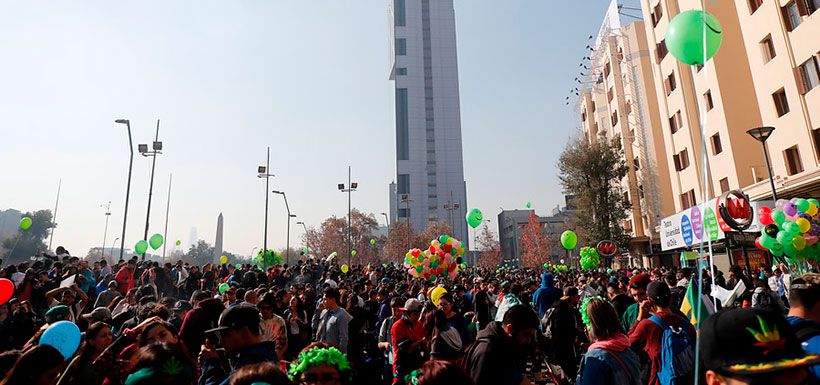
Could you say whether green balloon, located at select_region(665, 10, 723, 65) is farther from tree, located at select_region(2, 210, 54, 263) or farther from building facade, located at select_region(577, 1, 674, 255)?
tree, located at select_region(2, 210, 54, 263)

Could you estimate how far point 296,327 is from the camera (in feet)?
21.8

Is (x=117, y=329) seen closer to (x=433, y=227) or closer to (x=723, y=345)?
(x=723, y=345)

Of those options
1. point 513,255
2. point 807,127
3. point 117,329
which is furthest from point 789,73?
point 513,255

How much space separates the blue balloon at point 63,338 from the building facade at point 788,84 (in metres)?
19.3

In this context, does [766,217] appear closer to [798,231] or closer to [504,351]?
[798,231]

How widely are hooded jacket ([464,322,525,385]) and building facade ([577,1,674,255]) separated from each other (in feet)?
109

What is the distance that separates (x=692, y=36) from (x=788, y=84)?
1619 centimetres

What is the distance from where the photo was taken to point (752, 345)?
1.66 meters

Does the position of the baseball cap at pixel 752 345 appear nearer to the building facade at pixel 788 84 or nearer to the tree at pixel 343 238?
the building facade at pixel 788 84

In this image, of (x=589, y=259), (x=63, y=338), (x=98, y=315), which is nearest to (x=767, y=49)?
(x=589, y=259)

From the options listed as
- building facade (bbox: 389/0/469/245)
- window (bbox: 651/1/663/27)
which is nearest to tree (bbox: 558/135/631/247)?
window (bbox: 651/1/663/27)

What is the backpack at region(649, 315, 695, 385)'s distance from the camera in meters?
3.94

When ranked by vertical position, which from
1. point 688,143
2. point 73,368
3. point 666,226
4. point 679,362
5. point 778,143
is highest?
point 688,143

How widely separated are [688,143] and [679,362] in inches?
1016
